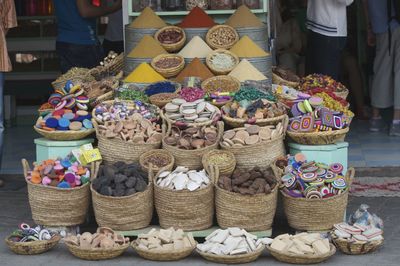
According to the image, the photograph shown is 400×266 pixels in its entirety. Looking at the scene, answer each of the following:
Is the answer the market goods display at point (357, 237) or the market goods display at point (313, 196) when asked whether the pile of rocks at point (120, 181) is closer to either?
the market goods display at point (313, 196)

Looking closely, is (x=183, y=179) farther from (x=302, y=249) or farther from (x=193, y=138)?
(x=302, y=249)

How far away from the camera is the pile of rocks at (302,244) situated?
565 centimetres

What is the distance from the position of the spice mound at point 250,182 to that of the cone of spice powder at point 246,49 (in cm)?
130

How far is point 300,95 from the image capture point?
6945 millimetres

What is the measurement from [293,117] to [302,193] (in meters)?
0.68

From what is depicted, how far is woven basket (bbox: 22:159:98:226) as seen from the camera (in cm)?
612

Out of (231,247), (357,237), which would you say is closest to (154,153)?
(231,247)

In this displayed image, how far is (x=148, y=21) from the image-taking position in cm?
741

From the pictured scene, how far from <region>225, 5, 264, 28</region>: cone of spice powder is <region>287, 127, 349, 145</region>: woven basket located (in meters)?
1.30

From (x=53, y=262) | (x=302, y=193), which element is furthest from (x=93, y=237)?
(x=302, y=193)

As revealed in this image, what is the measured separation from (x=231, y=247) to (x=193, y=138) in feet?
3.09

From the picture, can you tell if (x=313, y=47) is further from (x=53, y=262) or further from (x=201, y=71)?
(x=53, y=262)

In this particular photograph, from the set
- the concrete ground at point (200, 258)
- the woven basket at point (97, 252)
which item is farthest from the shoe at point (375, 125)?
the woven basket at point (97, 252)

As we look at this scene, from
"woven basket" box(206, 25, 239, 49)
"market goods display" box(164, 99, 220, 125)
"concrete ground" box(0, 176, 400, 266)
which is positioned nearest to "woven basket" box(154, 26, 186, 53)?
"woven basket" box(206, 25, 239, 49)
